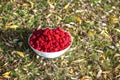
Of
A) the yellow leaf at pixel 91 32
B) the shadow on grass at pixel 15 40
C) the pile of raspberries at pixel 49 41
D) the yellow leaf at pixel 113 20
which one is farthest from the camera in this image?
the yellow leaf at pixel 113 20

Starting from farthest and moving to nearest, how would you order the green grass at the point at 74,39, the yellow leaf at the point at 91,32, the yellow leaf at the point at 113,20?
the yellow leaf at the point at 113,20
the yellow leaf at the point at 91,32
the green grass at the point at 74,39

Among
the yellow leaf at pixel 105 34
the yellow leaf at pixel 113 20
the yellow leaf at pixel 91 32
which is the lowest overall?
the yellow leaf at pixel 105 34

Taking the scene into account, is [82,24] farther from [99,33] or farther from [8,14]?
[8,14]

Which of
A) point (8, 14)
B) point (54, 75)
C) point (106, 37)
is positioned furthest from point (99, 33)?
point (8, 14)

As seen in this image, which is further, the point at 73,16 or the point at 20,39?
the point at 73,16

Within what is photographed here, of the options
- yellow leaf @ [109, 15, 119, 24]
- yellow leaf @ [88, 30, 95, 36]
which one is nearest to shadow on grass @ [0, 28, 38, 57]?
yellow leaf @ [88, 30, 95, 36]

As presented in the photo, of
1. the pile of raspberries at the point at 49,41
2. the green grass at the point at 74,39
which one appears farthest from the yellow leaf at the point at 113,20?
the pile of raspberries at the point at 49,41

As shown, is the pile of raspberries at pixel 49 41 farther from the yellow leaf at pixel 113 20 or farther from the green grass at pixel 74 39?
the yellow leaf at pixel 113 20

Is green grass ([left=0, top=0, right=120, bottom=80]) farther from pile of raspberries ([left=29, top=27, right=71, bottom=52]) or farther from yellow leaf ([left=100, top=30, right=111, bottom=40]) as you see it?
pile of raspberries ([left=29, top=27, right=71, bottom=52])
